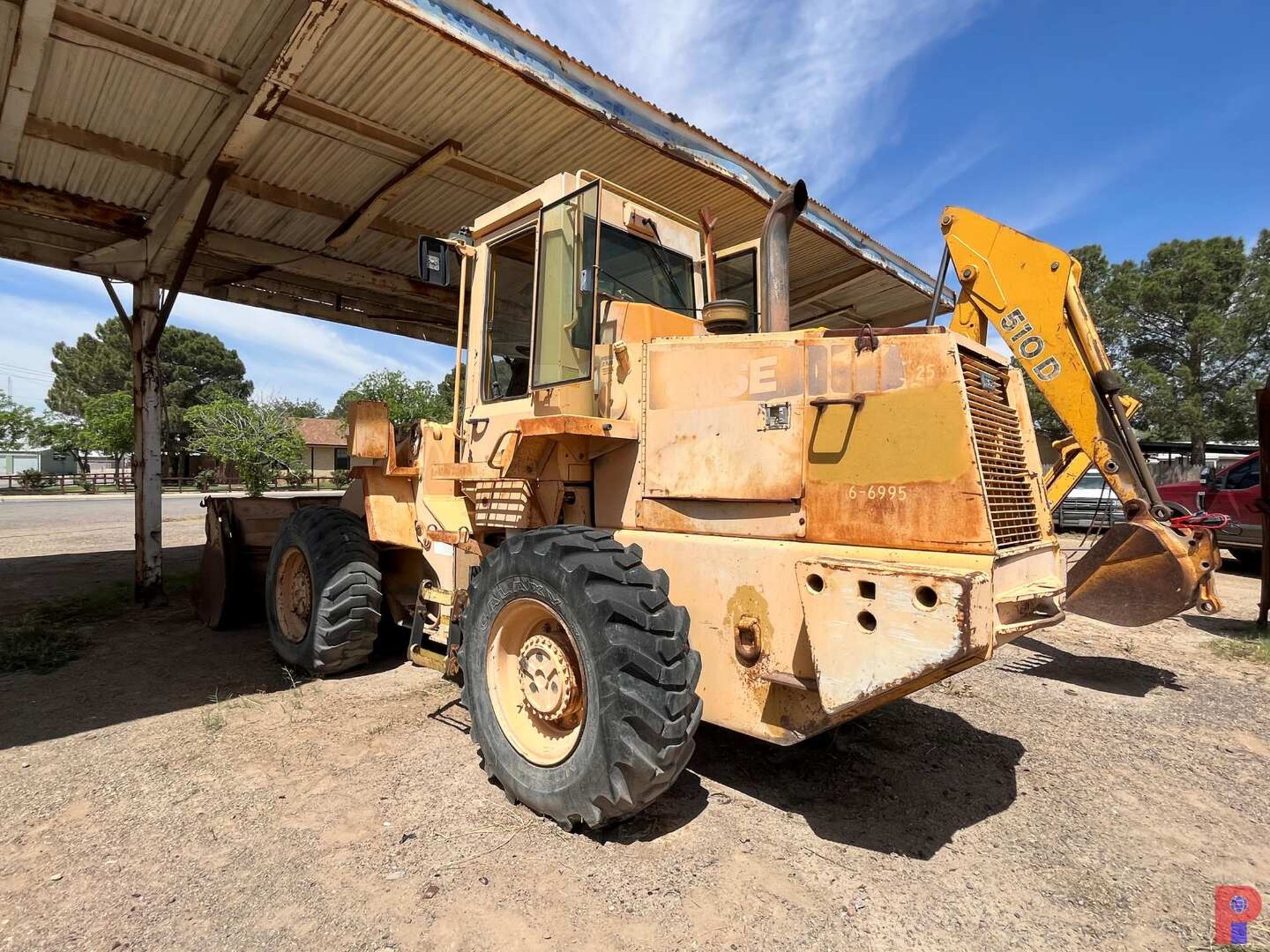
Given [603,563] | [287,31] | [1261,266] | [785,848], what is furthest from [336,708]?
[1261,266]

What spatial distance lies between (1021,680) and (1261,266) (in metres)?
30.8

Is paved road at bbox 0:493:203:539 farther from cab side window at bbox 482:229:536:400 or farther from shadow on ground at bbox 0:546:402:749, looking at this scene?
cab side window at bbox 482:229:536:400

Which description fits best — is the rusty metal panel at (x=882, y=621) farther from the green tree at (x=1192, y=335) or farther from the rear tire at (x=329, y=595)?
the green tree at (x=1192, y=335)

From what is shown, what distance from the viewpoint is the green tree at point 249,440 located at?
30.0m

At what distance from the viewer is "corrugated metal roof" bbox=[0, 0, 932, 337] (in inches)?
180

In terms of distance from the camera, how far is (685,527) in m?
3.17

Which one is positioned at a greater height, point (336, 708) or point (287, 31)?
point (287, 31)

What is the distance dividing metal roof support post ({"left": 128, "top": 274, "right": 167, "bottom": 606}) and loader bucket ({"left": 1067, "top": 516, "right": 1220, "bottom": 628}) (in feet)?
31.3

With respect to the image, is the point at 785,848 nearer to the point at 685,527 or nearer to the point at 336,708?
the point at 685,527

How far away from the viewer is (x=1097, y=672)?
5.46m

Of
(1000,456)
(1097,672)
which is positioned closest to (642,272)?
(1000,456)

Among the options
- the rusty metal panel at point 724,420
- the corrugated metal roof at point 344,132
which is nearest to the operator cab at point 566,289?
the rusty metal panel at point 724,420

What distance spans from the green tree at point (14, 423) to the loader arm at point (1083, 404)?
180 feet

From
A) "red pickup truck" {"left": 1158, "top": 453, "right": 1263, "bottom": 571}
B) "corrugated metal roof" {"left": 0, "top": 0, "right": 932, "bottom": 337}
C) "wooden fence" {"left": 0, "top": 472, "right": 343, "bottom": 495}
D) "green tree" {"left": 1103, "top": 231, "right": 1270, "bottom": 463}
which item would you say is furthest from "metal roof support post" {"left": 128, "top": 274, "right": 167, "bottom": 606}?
→ "green tree" {"left": 1103, "top": 231, "right": 1270, "bottom": 463}
